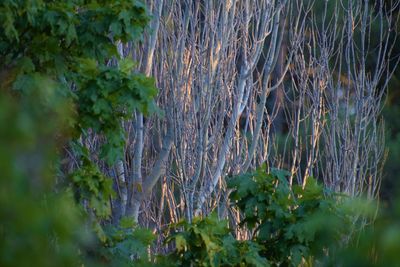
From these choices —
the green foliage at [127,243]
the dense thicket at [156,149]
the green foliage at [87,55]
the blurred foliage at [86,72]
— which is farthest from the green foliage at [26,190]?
the green foliage at [87,55]

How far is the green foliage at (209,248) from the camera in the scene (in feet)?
17.7

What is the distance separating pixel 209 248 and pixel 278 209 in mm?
695

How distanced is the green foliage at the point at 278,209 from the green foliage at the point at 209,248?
25 centimetres

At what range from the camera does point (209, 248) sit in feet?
17.8

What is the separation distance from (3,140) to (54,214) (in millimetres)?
239

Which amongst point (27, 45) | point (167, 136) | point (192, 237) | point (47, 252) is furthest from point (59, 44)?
point (47, 252)

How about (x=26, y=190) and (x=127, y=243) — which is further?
(x=127, y=243)

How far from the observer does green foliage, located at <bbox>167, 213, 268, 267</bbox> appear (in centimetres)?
541

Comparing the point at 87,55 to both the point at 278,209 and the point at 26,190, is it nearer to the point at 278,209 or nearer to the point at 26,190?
the point at 278,209

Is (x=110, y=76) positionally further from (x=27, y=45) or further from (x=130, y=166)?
(x=130, y=166)

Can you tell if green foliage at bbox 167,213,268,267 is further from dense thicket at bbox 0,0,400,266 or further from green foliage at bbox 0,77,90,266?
green foliage at bbox 0,77,90,266

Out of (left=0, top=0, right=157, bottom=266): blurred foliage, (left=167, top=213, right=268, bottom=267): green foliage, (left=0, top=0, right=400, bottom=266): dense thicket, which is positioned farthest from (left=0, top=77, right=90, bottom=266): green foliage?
(left=167, top=213, right=268, bottom=267): green foliage

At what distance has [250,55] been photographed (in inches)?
355

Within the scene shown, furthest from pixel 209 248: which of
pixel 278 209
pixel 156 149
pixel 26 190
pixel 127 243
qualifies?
pixel 156 149
